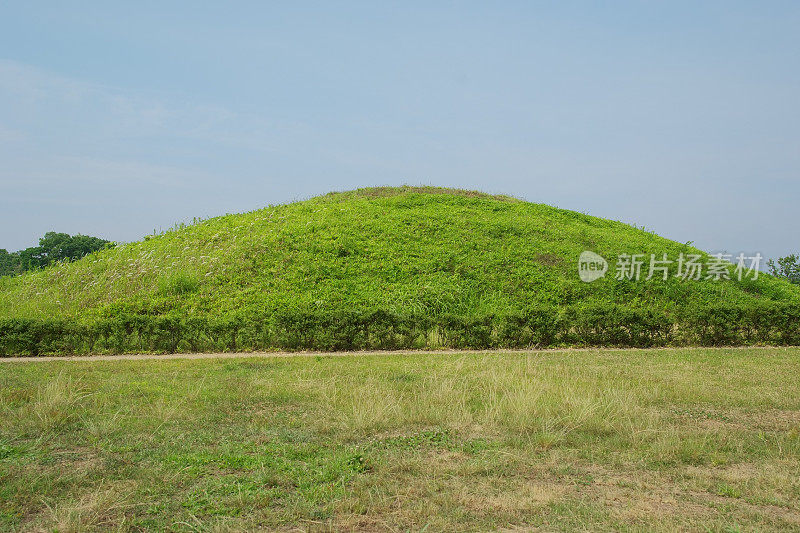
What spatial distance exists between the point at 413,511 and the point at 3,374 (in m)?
7.64

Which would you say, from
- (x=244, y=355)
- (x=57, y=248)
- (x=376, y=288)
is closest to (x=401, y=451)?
(x=244, y=355)

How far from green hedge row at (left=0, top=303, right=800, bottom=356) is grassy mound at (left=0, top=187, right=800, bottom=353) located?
3 centimetres

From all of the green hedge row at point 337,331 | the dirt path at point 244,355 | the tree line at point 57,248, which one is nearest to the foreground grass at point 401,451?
the dirt path at point 244,355

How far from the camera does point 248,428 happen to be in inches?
218

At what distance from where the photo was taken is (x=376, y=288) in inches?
581

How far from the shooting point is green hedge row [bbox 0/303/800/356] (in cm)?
1102

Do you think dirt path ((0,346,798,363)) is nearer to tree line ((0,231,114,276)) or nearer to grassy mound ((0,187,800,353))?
grassy mound ((0,187,800,353))

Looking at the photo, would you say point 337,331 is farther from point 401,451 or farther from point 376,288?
point 401,451

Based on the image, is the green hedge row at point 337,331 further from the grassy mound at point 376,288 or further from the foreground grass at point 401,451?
the foreground grass at point 401,451

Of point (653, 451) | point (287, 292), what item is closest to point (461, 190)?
point (287, 292)

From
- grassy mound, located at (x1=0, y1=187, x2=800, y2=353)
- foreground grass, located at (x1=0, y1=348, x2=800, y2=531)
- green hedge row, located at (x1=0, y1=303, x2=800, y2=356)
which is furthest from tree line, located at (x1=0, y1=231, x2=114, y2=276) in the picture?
foreground grass, located at (x1=0, y1=348, x2=800, y2=531)

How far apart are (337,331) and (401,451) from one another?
20.3ft

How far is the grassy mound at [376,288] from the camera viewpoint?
11.2 meters

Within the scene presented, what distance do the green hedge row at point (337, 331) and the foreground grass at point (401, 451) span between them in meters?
2.83
